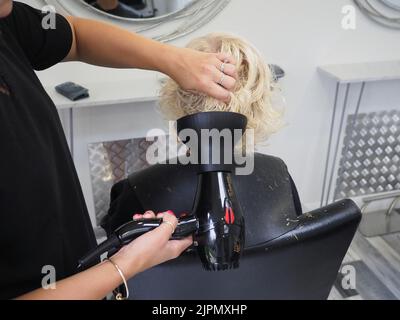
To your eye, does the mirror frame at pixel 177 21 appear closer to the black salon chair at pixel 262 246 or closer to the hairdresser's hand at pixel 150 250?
the black salon chair at pixel 262 246

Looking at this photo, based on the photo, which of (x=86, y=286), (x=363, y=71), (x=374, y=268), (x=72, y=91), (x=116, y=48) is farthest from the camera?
(x=374, y=268)

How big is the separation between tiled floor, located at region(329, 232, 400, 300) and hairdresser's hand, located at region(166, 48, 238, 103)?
121 centimetres

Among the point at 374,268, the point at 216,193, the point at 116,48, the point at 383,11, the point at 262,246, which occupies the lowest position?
the point at 374,268

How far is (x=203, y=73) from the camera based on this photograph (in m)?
0.75

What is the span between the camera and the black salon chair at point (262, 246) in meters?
0.71

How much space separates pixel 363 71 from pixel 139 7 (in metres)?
0.96

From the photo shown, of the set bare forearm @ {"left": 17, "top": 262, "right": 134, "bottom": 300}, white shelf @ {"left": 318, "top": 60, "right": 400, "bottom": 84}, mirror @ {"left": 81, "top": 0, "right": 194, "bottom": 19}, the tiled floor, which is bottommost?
the tiled floor

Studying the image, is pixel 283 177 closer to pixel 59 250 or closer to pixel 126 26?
pixel 59 250

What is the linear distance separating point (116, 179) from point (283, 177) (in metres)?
1.06

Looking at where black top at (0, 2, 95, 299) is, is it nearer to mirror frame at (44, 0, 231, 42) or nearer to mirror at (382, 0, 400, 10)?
mirror frame at (44, 0, 231, 42)

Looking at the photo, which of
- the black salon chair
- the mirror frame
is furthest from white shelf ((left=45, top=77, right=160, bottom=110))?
the black salon chair

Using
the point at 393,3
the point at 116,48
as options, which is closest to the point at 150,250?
the point at 116,48

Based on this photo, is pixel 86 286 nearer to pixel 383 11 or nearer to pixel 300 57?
pixel 300 57

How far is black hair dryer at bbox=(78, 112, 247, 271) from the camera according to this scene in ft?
2.12
